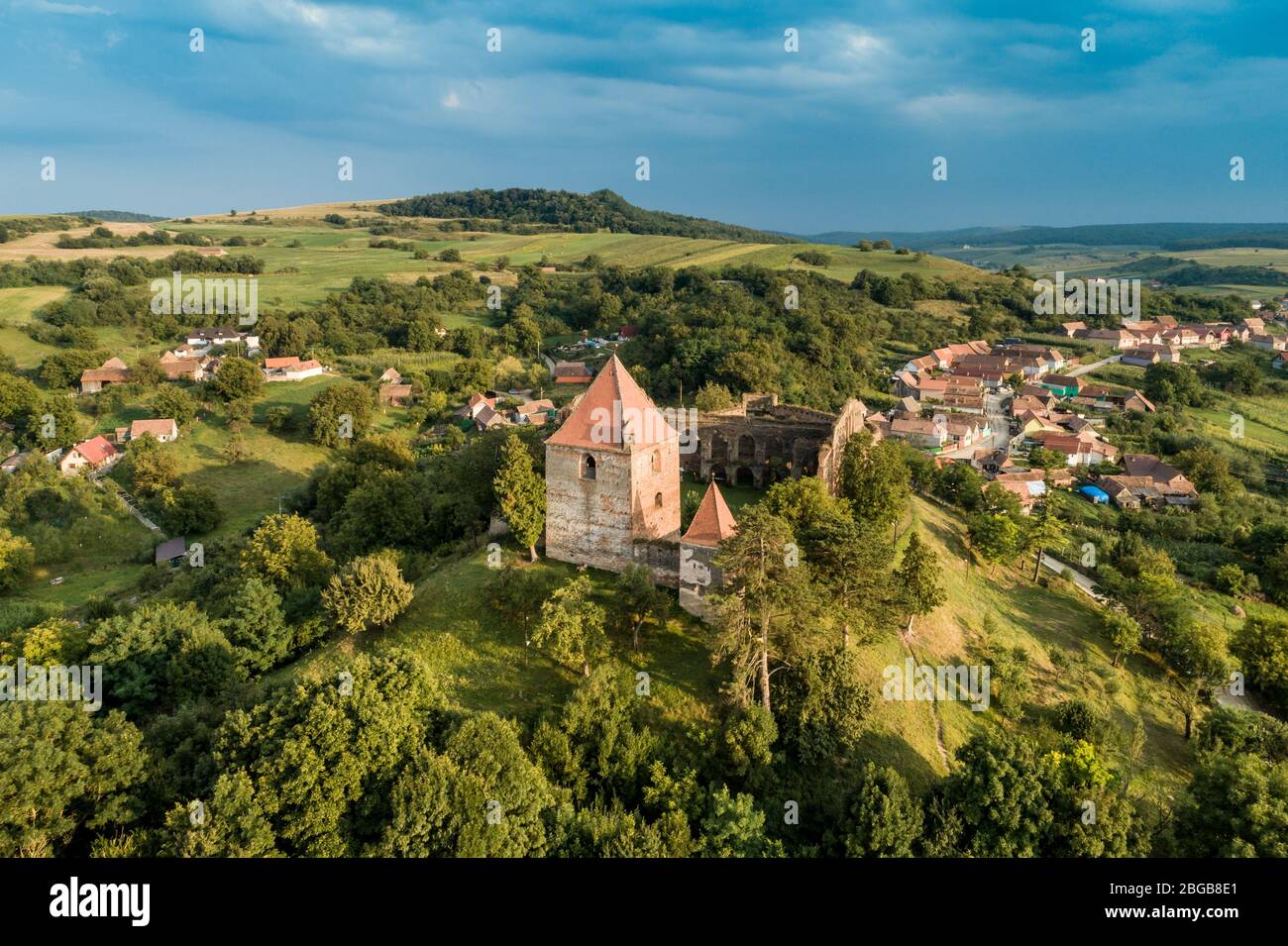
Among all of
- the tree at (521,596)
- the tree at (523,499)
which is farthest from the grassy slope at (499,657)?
the tree at (523,499)

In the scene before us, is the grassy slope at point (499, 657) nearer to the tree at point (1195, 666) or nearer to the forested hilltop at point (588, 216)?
the tree at point (1195, 666)

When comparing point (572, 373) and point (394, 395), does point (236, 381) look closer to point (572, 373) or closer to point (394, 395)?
point (394, 395)

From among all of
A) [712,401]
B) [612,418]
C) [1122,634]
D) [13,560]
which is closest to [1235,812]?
[1122,634]

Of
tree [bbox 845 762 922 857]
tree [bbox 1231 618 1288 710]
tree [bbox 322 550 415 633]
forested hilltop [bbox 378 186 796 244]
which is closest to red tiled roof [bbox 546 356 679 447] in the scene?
tree [bbox 322 550 415 633]

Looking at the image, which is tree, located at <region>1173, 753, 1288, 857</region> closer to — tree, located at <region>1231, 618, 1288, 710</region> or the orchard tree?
tree, located at <region>1231, 618, 1288, 710</region>

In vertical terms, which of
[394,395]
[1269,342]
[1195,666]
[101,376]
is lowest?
[1195,666]
